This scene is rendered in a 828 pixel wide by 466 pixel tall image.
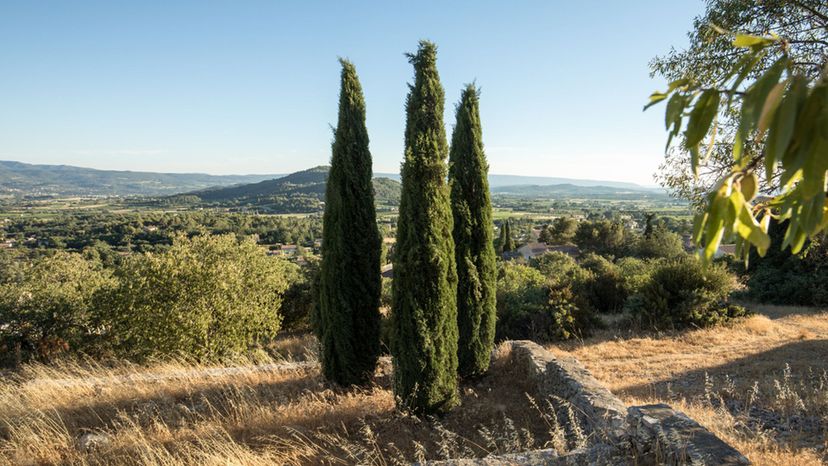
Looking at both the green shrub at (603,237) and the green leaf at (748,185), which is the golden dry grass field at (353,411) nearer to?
the green leaf at (748,185)

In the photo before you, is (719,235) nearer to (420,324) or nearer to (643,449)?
(643,449)

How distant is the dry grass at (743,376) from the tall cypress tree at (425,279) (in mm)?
2551

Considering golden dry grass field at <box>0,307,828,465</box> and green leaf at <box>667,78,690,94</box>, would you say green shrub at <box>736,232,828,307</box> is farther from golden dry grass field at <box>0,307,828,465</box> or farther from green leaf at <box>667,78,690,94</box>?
green leaf at <box>667,78,690,94</box>

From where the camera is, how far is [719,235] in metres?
0.96

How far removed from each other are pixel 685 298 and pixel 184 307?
10.9 meters

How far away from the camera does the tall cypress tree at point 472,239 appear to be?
20.4 ft

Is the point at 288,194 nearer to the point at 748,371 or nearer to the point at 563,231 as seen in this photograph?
the point at 563,231

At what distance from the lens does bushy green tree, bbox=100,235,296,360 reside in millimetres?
8367

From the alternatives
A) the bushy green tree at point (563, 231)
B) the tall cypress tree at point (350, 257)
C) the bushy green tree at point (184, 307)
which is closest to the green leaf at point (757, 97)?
the tall cypress tree at point (350, 257)

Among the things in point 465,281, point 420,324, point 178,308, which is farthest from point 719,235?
point 178,308

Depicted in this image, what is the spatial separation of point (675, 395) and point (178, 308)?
8817mm

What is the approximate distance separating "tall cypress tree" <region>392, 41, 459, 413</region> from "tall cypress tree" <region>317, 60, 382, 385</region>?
1.06 meters

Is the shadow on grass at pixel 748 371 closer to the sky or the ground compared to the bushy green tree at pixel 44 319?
closer to the sky

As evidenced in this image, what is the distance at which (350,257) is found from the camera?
6.14 m
